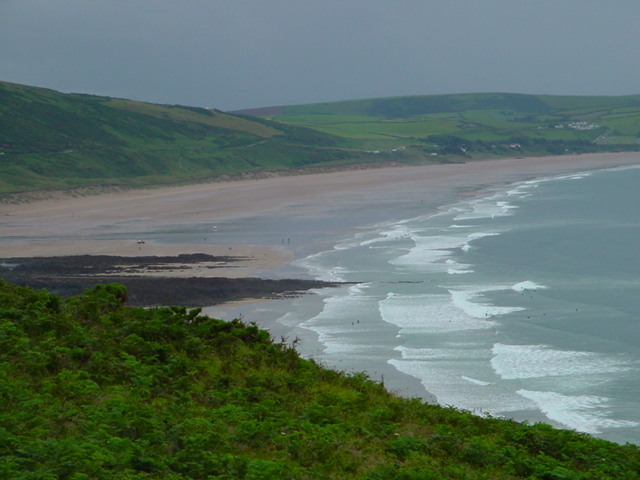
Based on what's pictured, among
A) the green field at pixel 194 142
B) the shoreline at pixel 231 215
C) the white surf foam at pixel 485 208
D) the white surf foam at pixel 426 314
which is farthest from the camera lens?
the green field at pixel 194 142

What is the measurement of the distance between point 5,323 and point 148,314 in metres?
2.71

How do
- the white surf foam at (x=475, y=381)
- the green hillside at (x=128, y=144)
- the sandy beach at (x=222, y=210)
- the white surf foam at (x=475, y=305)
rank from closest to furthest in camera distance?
the white surf foam at (x=475, y=381), the white surf foam at (x=475, y=305), the sandy beach at (x=222, y=210), the green hillside at (x=128, y=144)

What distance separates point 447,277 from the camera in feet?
102

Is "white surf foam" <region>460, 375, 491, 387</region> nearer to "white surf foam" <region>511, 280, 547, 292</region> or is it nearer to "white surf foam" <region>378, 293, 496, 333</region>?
"white surf foam" <region>378, 293, 496, 333</region>

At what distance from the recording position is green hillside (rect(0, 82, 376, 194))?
299ft

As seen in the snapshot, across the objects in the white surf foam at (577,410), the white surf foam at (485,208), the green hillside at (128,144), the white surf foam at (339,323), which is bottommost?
the white surf foam at (577,410)

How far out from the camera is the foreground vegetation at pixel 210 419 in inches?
303

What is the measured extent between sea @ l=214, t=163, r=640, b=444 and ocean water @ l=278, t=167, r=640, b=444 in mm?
50

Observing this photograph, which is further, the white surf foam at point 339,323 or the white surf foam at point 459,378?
the white surf foam at point 339,323

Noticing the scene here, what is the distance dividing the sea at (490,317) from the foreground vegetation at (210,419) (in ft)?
9.01

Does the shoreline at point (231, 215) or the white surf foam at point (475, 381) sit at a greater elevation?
the shoreline at point (231, 215)

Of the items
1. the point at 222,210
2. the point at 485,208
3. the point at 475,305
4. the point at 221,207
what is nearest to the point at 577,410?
the point at 475,305

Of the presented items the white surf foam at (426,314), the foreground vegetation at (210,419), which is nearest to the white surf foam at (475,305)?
the white surf foam at (426,314)

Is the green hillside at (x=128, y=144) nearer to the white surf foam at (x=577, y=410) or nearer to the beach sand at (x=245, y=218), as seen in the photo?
the beach sand at (x=245, y=218)
